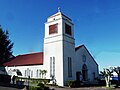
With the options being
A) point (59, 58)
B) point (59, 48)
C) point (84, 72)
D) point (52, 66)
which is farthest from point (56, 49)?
point (84, 72)

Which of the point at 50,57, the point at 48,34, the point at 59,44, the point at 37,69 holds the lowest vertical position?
the point at 37,69

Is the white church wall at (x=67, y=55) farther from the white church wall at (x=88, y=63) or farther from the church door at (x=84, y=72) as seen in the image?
the church door at (x=84, y=72)

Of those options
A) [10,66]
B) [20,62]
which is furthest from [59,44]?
[10,66]

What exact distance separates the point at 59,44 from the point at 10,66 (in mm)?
16252

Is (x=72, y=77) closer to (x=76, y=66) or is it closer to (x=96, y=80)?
Answer: (x=76, y=66)

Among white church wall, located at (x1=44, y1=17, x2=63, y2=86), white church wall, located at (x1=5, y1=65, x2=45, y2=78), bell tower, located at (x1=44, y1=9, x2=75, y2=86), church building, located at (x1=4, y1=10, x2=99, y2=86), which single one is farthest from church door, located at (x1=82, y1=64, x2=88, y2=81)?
white church wall, located at (x1=5, y1=65, x2=45, y2=78)

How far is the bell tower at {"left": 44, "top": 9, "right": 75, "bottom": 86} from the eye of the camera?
1351 inches

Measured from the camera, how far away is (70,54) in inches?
1446

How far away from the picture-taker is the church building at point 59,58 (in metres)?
34.6

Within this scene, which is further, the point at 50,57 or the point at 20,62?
the point at 20,62

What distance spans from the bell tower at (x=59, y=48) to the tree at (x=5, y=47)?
18.8 meters

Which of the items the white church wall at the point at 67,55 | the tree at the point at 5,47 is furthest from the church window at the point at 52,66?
the tree at the point at 5,47

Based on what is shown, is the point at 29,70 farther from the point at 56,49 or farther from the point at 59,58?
the point at 59,58

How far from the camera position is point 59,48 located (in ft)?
115
